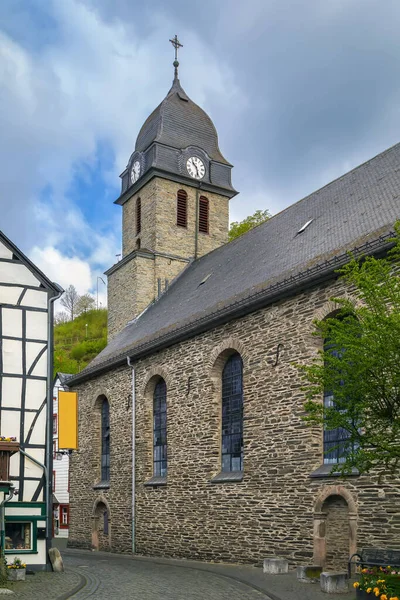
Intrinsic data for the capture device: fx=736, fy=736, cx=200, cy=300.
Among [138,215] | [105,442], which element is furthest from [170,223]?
[105,442]

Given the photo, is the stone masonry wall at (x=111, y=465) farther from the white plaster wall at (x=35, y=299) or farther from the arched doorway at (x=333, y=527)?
the arched doorway at (x=333, y=527)

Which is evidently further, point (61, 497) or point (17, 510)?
point (61, 497)

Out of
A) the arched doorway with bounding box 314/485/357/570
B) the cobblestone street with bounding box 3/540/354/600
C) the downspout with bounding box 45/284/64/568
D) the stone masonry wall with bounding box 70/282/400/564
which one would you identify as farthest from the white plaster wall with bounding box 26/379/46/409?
the arched doorway with bounding box 314/485/357/570

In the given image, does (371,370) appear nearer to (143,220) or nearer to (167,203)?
(167,203)

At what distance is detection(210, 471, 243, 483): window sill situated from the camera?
17542 mm

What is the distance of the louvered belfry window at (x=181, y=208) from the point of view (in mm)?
31594

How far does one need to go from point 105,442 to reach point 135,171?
13.0 metres

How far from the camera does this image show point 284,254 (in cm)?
1938

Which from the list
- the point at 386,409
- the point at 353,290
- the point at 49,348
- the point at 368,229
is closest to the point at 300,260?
the point at 368,229

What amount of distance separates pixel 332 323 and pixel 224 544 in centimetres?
908

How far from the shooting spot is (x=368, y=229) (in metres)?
15.9

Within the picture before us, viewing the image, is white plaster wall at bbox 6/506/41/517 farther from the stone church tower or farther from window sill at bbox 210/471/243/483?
the stone church tower

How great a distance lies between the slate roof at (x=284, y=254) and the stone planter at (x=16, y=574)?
7.61 meters

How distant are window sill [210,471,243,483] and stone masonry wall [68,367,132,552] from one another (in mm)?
5417
